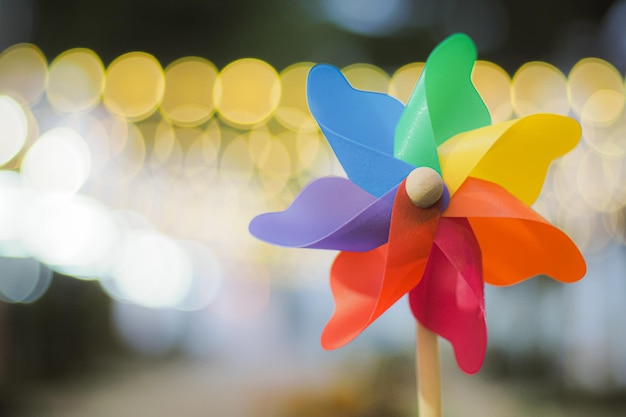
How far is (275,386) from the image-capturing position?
10.3 feet

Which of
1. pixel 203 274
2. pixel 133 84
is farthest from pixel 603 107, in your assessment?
pixel 203 274

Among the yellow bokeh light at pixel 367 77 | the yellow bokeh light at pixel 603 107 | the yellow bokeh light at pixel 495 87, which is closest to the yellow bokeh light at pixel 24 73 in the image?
the yellow bokeh light at pixel 367 77

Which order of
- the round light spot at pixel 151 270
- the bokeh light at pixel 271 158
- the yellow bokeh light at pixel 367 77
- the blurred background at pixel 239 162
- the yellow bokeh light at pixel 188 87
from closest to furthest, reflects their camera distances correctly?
the blurred background at pixel 239 162 → the yellow bokeh light at pixel 367 77 → the yellow bokeh light at pixel 188 87 → the bokeh light at pixel 271 158 → the round light spot at pixel 151 270

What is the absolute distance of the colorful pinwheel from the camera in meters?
0.65

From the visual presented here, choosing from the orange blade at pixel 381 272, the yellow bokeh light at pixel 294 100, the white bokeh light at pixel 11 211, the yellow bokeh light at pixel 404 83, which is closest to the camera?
the orange blade at pixel 381 272

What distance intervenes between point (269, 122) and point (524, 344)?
277 centimetres

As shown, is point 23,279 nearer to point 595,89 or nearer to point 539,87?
point 539,87

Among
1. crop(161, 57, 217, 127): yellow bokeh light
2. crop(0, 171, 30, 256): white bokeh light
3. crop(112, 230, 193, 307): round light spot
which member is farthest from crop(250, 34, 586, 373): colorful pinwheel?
crop(112, 230, 193, 307): round light spot

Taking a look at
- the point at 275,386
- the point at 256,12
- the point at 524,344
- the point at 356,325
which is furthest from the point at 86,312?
the point at 356,325

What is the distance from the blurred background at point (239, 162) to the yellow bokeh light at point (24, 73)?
1 centimetres

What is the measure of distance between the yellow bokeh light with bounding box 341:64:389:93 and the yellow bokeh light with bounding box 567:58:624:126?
108 cm

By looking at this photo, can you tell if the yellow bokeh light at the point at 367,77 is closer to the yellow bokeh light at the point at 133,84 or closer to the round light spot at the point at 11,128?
the yellow bokeh light at the point at 133,84

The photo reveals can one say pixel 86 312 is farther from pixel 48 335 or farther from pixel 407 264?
pixel 407 264

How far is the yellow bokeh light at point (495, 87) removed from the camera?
3.56 meters
